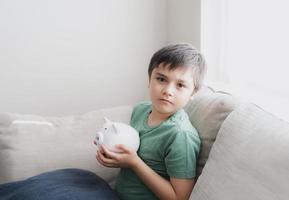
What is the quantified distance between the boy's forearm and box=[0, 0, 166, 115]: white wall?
81 cm

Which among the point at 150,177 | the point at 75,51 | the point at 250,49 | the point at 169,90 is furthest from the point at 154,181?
the point at 75,51

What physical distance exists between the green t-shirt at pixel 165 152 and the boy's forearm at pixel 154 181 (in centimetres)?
3

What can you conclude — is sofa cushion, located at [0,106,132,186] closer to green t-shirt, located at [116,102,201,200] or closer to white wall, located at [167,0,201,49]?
green t-shirt, located at [116,102,201,200]

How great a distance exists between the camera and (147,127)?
1.31m

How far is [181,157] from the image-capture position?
1.16m

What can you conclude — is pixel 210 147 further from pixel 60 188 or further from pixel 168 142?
pixel 60 188

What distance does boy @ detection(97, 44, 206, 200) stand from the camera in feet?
3.84

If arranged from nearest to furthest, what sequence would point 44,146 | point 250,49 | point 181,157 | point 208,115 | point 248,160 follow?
point 248,160, point 181,157, point 208,115, point 44,146, point 250,49

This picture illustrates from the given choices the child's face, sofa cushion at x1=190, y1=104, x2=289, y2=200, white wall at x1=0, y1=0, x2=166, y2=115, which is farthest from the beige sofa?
white wall at x1=0, y1=0, x2=166, y2=115

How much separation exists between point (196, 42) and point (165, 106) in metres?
0.65

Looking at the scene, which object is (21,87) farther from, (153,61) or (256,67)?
(256,67)

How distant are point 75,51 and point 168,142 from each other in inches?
33.7

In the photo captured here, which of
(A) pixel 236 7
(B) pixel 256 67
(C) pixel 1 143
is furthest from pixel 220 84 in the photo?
(C) pixel 1 143

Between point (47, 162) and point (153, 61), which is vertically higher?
point (153, 61)
